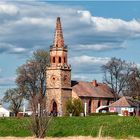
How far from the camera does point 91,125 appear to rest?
5131 cm

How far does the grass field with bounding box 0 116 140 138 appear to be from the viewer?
45.7 meters

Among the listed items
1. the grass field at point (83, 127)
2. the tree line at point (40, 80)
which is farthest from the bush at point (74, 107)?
the grass field at point (83, 127)

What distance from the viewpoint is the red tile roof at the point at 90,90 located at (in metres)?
110

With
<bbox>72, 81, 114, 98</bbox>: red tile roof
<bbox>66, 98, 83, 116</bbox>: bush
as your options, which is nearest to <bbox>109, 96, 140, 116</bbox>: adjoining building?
<bbox>66, 98, 83, 116</bbox>: bush

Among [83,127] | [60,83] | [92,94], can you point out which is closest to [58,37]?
[60,83]

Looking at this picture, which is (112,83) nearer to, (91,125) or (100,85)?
(100,85)

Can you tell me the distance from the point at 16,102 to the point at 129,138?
6404cm

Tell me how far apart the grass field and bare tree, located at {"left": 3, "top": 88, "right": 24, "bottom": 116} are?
141ft

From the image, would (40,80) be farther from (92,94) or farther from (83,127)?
(83,127)

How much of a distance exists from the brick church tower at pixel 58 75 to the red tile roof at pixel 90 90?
8.46 feet

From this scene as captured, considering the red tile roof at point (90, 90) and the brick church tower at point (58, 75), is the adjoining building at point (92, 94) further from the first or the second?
the brick church tower at point (58, 75)

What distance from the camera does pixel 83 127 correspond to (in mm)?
50031

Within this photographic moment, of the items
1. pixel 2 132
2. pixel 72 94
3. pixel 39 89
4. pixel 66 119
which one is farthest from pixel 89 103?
pixel 2 132

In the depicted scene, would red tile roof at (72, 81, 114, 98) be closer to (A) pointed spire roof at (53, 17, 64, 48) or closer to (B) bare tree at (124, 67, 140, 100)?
(A) pointed spire roof at (53, 17, 64, 48)
